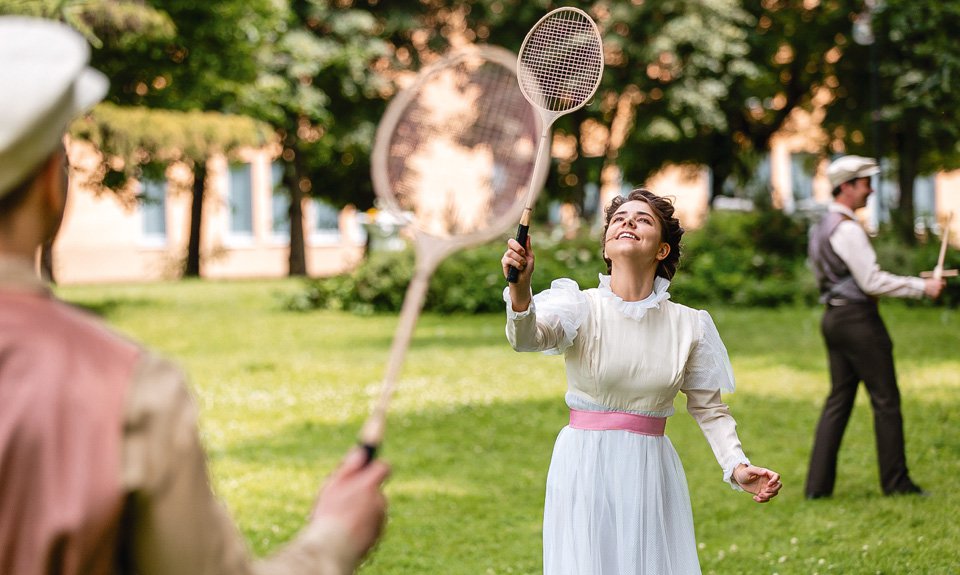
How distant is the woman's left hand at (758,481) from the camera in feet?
13.0

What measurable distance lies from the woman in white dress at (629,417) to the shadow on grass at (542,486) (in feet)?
8.85

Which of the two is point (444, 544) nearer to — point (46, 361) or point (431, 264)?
point (431, 264)

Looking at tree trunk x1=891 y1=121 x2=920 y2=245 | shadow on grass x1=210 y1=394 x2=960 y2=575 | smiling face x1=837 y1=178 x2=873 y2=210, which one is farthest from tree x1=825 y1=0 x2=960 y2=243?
smiling face x1=837 y1=178 x2=873 y2=210

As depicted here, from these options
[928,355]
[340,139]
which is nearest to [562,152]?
[340,139]

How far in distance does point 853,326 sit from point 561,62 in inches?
176

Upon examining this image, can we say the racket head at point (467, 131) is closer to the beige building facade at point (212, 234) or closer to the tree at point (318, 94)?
the tree at point (318, 94)

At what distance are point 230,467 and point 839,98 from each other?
24.2m

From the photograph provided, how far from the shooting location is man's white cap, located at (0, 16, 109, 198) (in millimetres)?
1597

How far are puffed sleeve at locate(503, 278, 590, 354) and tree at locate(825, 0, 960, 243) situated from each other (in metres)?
14.5

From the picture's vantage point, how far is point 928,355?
14.3 metres

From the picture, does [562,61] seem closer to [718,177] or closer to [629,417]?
[629,417]

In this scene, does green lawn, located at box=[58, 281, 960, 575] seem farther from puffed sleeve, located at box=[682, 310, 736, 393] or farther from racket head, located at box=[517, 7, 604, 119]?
racket head, located at box=[517, 7, 604, 119]

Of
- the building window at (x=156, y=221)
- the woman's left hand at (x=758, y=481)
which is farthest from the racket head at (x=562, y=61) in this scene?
the building window at (x=156, y=221)

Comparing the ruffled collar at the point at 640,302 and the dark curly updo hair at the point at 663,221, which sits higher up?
the dark curly updo hair at the point at 663,221
